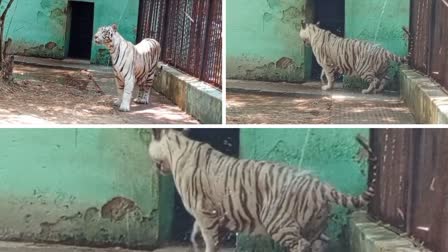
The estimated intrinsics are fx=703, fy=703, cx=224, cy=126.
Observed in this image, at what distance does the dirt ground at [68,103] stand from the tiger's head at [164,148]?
1.39 ft

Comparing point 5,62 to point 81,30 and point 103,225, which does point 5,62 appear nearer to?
point 81,30

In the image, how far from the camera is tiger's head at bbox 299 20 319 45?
5301mm

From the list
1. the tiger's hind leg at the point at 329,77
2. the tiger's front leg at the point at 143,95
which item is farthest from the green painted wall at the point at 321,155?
the tiger's front leg at the point at 143,95

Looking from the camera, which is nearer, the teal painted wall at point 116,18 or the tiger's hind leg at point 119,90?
the tiger's hind leg at point 119,90

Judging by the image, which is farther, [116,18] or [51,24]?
[51,24]

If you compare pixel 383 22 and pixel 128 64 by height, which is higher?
pixel 383 22

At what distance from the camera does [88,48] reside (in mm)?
6395

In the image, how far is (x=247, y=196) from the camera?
4.37 metres

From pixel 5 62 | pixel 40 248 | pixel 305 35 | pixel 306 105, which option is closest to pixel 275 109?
pixel 306 105

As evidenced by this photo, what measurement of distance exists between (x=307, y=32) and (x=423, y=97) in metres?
1.00

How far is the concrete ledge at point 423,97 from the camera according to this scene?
4.64 m

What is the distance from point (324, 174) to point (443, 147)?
0.72 meters

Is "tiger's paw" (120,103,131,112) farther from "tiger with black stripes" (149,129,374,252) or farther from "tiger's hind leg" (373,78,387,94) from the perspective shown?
"tiger's hind leg" (373,78,387,94)

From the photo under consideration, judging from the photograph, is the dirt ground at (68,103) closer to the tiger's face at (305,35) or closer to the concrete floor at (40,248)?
the concrete floor at (40,248)
